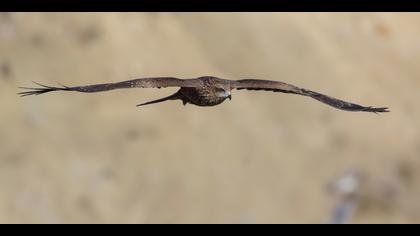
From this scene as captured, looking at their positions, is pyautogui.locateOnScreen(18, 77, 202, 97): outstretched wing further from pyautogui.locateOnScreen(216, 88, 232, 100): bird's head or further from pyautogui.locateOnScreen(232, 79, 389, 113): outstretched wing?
pyautogui.locateOnScreen(232, 79, 389, 113): outstretched wing

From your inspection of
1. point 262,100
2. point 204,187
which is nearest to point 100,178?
point 204,187

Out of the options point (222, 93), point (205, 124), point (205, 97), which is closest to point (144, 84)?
point (205, 97)

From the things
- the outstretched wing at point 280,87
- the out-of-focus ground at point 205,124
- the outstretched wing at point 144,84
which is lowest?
the outstretched wing at point 144,84

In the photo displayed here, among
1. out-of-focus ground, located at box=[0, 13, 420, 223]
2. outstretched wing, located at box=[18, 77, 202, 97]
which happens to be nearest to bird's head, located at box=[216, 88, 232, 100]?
outstretched wing, located at box=[18, 77, 202, 97]

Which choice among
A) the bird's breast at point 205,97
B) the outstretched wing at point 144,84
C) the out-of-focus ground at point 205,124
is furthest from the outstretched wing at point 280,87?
the out-of-focus ground at point 205,124

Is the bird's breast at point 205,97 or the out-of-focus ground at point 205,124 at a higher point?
the out-of-focus ground at point 205,124

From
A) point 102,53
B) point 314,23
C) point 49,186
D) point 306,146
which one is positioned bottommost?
point 49,186

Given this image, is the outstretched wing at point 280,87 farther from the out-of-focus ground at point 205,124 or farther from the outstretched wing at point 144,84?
the out-of-focus ground at point 205,124

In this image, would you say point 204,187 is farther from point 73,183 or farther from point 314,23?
point 314,23

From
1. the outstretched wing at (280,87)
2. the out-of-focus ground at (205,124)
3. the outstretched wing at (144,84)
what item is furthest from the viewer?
the out-of-focus ground at (205,124)
